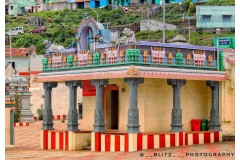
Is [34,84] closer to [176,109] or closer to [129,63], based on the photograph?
[176,109]

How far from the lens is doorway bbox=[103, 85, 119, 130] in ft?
81.0

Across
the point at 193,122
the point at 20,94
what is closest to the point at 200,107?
the point at 193,122

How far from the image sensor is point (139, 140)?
2217 cm

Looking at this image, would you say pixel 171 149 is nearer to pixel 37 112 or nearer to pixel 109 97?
pixel 109 97

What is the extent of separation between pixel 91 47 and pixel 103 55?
1.64m

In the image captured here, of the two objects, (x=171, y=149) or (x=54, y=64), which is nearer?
(x=171, y=149)

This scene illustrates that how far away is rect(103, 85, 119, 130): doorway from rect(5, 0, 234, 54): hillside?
45.4 meters

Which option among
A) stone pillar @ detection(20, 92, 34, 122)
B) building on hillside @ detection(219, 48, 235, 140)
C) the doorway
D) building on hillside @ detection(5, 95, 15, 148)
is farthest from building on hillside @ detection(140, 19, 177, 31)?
the doorway

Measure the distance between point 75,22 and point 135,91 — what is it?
69696mm

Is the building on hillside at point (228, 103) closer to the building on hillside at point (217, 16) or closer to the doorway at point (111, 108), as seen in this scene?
the doorway at point (111, 108)

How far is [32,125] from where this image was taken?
40.9 m

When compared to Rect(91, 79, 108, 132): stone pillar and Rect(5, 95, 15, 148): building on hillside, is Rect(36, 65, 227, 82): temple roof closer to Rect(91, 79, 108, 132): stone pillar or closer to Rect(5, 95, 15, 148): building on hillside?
Rect(91, 79, 108, 132): stone pillar

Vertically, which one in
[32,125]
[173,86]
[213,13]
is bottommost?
[32,125]

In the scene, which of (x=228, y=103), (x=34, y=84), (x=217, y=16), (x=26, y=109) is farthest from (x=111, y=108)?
(x=217, y=16)
